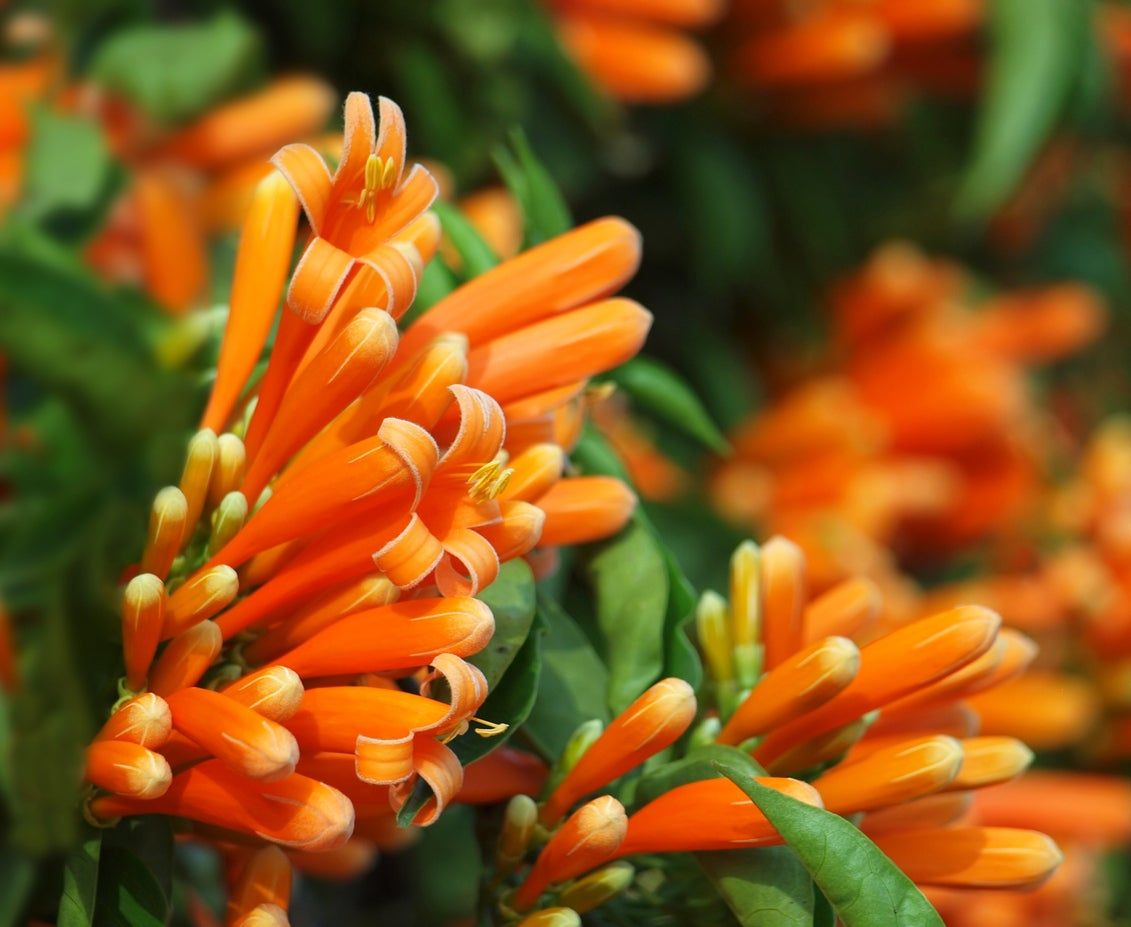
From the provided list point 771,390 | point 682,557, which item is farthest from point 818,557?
point 771,390

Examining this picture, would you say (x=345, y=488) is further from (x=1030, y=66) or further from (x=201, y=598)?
(x=1030, y=66)

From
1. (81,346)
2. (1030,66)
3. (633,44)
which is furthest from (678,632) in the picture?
(1030,66)

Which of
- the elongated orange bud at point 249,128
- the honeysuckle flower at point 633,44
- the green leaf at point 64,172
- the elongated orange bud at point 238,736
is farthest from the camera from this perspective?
the honeysuckle flower at point 633,44

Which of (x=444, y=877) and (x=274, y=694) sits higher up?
(x=274, y=694)

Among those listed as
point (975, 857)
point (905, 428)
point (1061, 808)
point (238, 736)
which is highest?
point (238, 736)

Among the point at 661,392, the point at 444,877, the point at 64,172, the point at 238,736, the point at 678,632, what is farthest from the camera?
the point at 444,877

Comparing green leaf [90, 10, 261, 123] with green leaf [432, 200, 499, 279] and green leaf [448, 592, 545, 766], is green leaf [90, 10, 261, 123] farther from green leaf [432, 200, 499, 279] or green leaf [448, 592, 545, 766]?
green leaf [448, 592, 545, 766]

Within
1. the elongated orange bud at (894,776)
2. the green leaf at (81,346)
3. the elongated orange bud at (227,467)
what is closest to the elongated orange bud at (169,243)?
the green leaf at (81,346)

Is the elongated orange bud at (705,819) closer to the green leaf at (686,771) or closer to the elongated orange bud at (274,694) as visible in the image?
the green leaf at (686,771)
